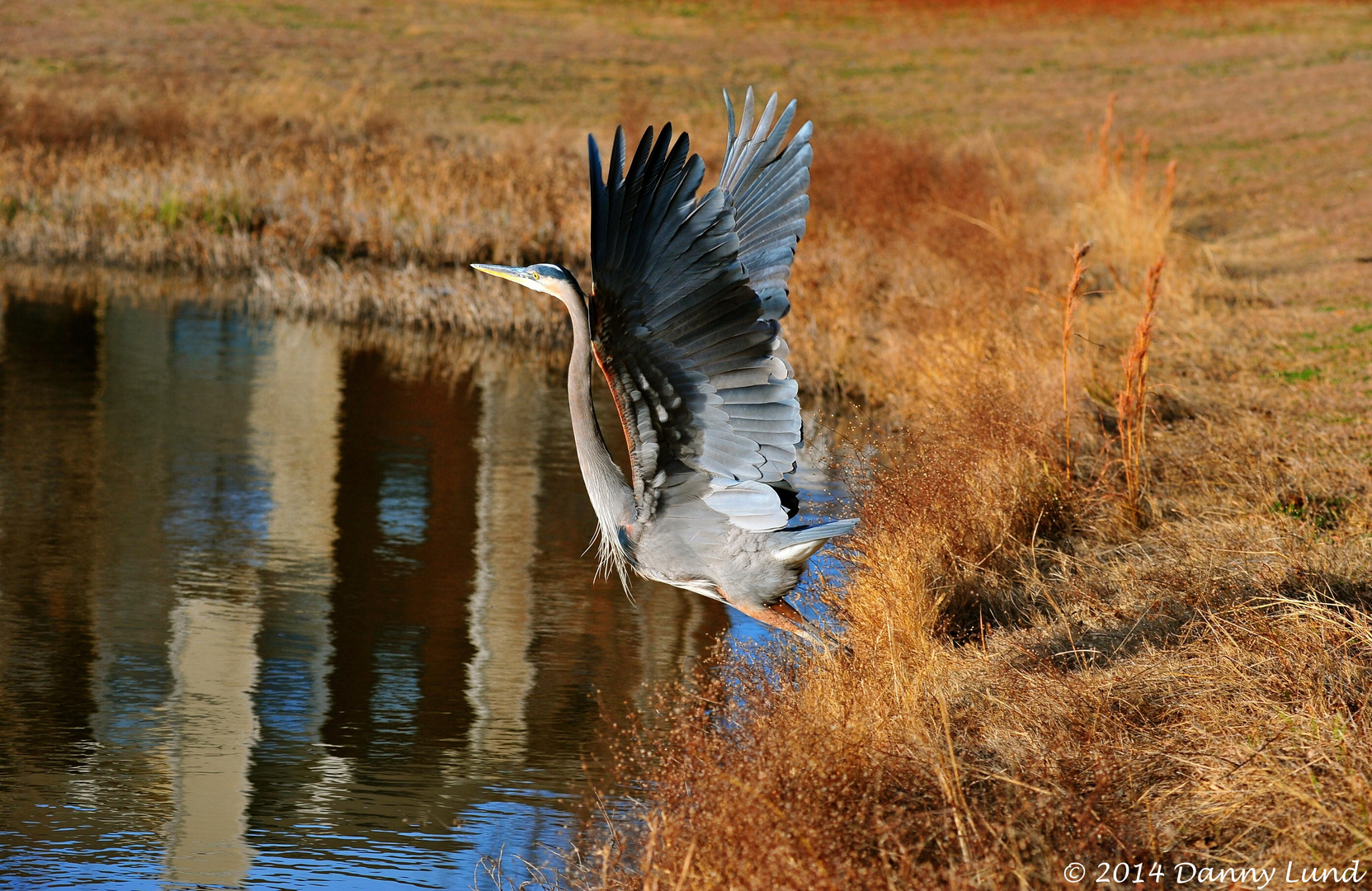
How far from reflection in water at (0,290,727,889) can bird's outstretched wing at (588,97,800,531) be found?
4.32ft

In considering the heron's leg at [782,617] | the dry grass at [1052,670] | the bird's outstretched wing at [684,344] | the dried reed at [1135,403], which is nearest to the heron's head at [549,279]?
the bird's outstretched wing at [684,344]

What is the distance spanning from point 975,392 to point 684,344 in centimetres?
429

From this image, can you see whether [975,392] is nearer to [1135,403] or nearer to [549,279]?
[1135,403]

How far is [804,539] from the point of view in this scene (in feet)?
16.8

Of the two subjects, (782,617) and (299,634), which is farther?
(299,634)

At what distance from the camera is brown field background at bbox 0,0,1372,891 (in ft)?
12.5

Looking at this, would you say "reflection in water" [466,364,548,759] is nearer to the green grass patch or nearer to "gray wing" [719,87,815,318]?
"gray wing" [719,87,815,318]

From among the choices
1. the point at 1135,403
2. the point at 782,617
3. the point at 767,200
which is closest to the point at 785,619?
the point at 782,617

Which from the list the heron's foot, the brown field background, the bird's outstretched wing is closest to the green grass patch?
the brown field background

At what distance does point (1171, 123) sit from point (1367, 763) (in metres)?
33.2

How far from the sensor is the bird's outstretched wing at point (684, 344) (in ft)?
14.9

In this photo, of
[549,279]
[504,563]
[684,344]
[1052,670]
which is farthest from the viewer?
[504,563]

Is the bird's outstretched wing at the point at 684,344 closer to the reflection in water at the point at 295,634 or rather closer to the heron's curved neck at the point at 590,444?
the heron's curved neck at the point at 590,444

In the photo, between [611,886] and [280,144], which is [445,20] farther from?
[611,886]
